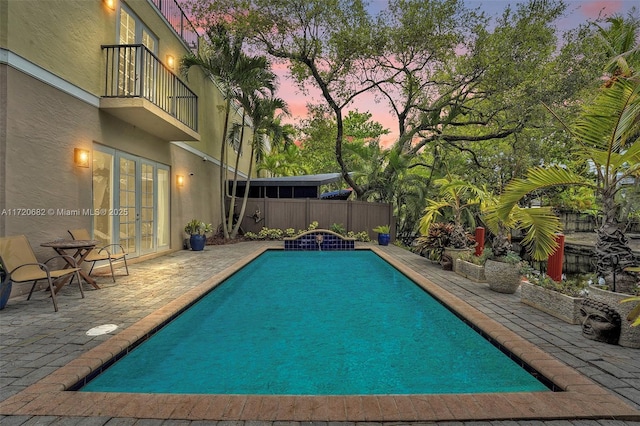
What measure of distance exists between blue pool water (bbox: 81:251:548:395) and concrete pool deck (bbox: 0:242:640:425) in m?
0.25

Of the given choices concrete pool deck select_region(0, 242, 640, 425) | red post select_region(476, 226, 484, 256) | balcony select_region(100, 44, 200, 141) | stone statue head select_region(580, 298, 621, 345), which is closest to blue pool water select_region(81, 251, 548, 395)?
concrete pool deck select_region(0, 242, 640, 425)

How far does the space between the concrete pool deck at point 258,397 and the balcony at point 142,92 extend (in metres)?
4.15

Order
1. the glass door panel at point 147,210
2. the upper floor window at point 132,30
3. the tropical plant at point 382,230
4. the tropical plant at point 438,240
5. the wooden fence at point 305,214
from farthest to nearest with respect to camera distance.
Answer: the wooden fence at point 305,214
the tropical plant at point 382,230
the glass door panel at point 147,210
the tropical plant at point 438,240
the upper floor window at point 132,30

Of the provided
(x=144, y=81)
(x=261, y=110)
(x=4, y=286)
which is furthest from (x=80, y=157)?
(x=261, y=110)

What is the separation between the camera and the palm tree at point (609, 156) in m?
3.62

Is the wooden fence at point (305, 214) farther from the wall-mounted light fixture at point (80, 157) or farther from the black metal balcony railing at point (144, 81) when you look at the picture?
the wall-mounted light fixture at point (80, 157)

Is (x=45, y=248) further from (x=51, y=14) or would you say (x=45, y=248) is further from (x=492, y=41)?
(x=492, y=41)

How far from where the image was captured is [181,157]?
433 inches

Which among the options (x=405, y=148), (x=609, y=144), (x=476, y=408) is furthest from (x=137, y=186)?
(x=405, y=148)

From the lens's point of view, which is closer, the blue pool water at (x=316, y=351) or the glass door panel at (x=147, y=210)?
the blue pool water at (x=316, y=351)

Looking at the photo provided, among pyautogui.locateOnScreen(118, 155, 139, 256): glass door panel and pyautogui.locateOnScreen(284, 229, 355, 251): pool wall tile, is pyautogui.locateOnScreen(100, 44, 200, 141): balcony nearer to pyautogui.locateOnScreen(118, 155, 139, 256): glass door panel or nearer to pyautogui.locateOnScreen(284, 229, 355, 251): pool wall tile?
pyautogui.locateOnScreen(118, 155, 139, 256): glass door panel

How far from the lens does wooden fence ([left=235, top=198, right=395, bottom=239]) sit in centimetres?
1459

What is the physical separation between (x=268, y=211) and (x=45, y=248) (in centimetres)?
953

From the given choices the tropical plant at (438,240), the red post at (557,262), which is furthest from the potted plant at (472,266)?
the red post at (557,262)
